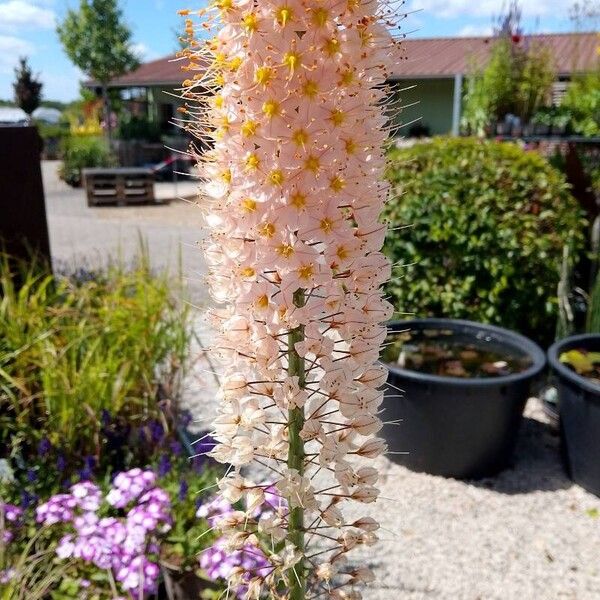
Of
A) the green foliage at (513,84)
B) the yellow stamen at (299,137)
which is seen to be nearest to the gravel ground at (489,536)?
the yellow stamen at (299,137)

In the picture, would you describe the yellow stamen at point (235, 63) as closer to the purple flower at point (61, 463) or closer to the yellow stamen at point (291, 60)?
the yellow stamen at point (291, 60)

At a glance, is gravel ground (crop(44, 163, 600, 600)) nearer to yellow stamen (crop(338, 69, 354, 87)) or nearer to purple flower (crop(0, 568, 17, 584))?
purple flower (crop(0, 568, 17, 584))

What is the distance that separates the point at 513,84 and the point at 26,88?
65.3 feet

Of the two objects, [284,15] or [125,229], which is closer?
[284,15]

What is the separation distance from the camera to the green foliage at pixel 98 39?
2358 centimetres

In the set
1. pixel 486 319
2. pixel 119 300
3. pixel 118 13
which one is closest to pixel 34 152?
pixel 119 300

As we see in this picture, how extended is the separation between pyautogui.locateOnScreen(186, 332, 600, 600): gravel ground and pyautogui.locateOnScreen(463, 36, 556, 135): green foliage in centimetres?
538

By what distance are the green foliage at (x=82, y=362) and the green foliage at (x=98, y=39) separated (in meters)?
22.3

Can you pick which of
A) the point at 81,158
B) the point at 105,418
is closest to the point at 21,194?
the point at 105,418

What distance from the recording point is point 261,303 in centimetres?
125

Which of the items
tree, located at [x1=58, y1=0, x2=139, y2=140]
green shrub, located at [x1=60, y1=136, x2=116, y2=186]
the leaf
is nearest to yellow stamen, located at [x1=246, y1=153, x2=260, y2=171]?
the leaf

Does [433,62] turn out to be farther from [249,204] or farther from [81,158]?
[249,204]

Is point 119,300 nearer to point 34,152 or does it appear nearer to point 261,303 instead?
point 34,152

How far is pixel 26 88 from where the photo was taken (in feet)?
74.6
